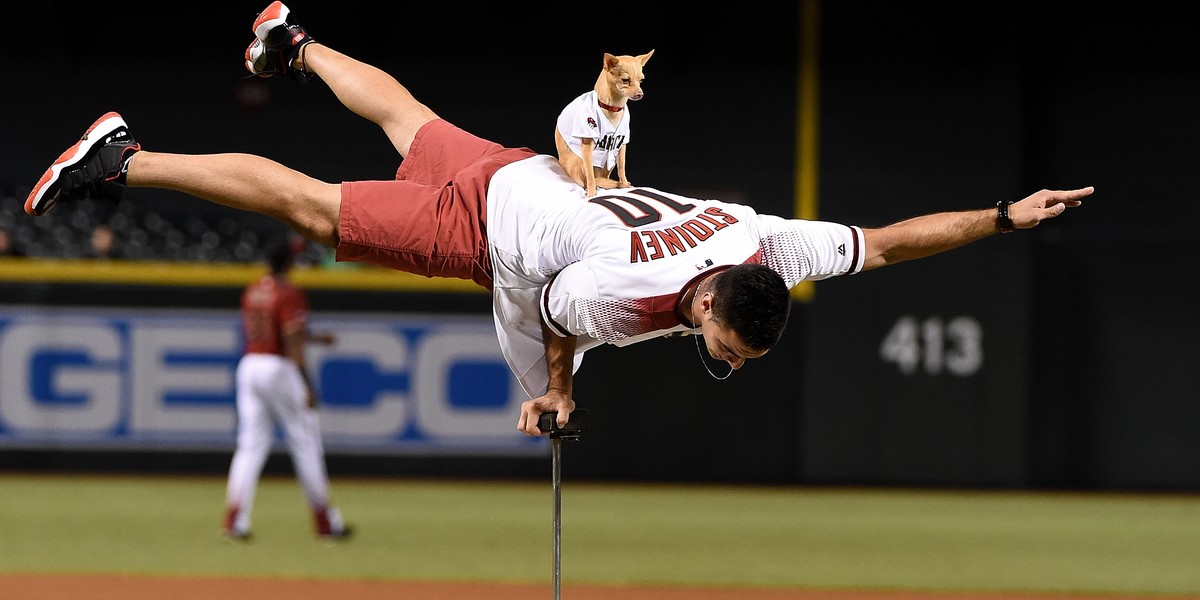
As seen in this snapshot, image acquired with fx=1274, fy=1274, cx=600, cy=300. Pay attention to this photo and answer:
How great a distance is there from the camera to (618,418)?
43.2 ft

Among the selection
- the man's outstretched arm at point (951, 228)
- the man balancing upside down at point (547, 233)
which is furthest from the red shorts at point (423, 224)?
the man's outstretched arm at point (951, 228)

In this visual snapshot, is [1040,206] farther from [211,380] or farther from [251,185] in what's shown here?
[211,380]

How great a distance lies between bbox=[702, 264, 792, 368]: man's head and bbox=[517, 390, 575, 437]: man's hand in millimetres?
586

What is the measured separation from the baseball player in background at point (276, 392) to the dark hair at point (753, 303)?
5.75 meters

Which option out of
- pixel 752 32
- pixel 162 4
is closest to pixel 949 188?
pixel 752 32

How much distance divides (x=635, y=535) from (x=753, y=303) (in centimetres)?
628

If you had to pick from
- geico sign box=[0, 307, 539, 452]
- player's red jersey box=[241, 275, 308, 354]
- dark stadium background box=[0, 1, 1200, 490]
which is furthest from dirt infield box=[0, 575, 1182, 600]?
dark stadium background box=[0, 1, 1200, 490]

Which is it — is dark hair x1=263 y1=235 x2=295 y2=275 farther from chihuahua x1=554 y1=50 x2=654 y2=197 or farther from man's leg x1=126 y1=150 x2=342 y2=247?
chihuahua x1=554 y1=50 x2=654 y2=197

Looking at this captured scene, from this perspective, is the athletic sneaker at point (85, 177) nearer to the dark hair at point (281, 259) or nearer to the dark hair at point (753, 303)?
the dark hair at point (753, 303)

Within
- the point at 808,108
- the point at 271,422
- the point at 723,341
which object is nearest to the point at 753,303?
the point at 723,341

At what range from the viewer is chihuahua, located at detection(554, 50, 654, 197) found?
4.18 metres

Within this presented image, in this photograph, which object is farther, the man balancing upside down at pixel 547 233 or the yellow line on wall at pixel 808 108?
the yellow line on wall at pixel 808 108

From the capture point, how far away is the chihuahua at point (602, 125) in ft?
13.7

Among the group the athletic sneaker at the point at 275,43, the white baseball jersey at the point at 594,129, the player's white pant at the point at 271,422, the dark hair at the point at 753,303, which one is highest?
the athletic sneaker at the point at 275,43
